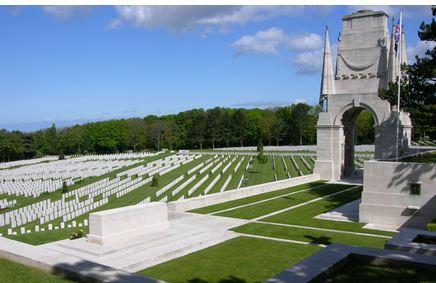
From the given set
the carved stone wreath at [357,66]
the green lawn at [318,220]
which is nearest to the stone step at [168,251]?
the green lawn at [318,220]

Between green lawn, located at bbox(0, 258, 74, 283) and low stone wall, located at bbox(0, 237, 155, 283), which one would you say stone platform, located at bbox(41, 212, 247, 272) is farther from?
green lawn, located at bbox(0, 258, 74, 283)

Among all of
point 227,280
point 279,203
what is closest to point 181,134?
point 279,203

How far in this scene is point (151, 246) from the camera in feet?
40.5

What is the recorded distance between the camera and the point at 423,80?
1866cm

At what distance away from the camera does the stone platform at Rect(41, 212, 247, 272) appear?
36.5ft

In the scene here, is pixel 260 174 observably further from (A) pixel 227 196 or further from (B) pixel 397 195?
(B) pixel 397 195

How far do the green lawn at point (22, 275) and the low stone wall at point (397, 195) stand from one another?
13.0 metres

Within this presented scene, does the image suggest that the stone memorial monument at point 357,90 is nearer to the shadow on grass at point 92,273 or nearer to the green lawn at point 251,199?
the green lawn at point 251,199

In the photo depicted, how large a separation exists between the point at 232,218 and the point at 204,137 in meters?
77.0

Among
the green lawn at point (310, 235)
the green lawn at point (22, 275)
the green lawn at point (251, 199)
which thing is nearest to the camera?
the green lawn at point (22, 275)

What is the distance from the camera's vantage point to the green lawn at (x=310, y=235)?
1331cm

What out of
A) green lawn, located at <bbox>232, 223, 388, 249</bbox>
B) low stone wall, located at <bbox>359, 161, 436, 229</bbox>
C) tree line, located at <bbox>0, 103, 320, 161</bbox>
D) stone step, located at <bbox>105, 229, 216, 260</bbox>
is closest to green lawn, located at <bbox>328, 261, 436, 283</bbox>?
green lawn, located at <bbox>232, 223, 388, 249</bbox>

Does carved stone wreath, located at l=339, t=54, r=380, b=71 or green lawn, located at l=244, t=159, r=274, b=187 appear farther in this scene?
green lawn, located at l=244, t=159, r=274, b=187

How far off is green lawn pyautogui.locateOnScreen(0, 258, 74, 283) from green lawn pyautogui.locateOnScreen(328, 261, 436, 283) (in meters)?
4.70
